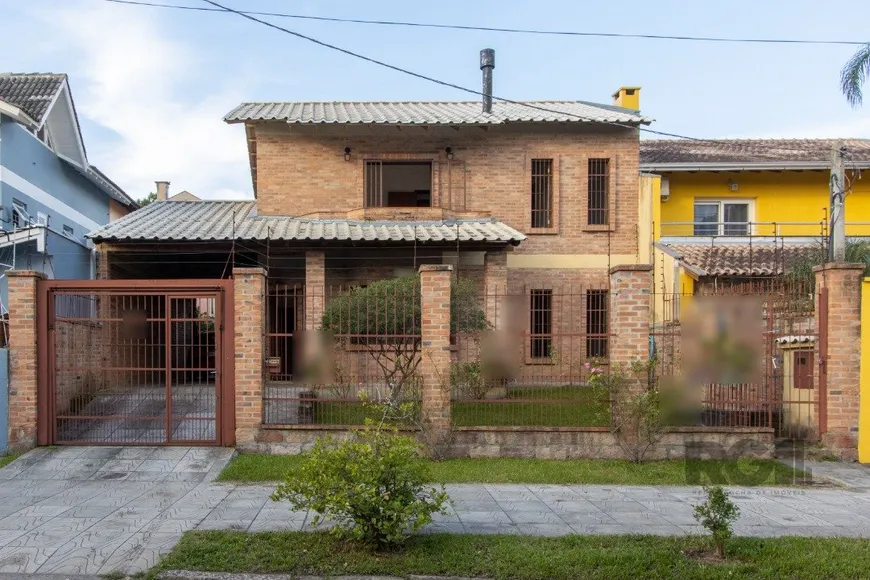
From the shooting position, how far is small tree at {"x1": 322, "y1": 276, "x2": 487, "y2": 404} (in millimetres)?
9242

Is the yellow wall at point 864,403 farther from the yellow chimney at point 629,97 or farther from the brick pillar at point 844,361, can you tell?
the yellow chimney at point 629,97

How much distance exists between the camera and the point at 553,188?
52.6 ft

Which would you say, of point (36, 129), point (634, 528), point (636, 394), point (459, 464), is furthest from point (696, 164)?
point (36, 129)

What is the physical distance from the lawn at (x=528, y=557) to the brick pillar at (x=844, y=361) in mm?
3718

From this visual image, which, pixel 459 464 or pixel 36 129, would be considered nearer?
pixel 459 464

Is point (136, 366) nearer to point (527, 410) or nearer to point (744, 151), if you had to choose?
point (527, 410)

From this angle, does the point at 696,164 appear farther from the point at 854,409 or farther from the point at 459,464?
the point at 459,464

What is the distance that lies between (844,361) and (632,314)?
3.00 meters

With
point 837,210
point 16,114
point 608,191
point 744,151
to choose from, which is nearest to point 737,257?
point 608,191

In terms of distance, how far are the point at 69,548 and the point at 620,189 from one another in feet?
45.0

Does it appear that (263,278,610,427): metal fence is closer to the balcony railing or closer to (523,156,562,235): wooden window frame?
(523,156,562,235): wooden window frame

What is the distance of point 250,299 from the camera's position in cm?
898

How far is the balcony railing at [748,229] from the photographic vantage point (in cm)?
1777

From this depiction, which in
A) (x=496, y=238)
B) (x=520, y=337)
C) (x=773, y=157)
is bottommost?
(x=520, y=337)
